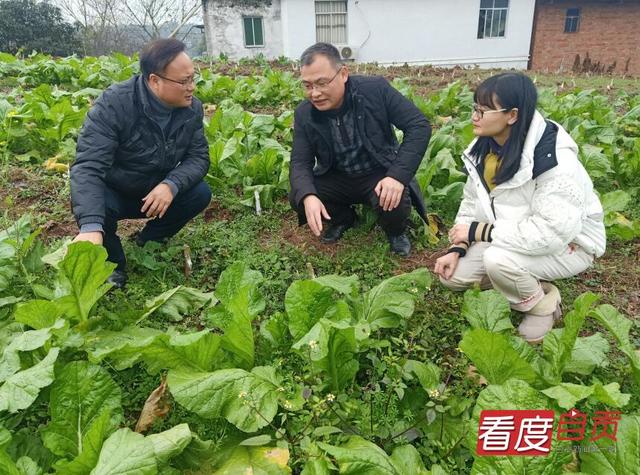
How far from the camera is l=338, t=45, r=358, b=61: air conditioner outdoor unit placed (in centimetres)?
2155

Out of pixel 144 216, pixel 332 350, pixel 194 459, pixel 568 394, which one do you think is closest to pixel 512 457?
pixel 568 394

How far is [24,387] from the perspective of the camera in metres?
1.99

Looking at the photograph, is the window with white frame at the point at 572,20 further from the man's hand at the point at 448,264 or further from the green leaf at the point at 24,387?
the green leaf at the point at 24,387

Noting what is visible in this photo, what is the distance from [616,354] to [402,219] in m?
1.52

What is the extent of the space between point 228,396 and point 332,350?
0.48 metres

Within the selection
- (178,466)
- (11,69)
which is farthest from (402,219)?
(11,69)

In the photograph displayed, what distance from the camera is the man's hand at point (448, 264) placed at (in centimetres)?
306

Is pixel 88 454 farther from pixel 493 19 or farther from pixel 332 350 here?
pixel 493 19

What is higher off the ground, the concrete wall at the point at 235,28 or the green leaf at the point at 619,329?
the concrete wall at the point at 235,28

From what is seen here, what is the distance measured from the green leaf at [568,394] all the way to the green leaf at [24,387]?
1.90 metres

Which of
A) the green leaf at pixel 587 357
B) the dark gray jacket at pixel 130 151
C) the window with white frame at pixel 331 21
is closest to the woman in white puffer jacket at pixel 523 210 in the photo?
the green leaf at pixel 587 357

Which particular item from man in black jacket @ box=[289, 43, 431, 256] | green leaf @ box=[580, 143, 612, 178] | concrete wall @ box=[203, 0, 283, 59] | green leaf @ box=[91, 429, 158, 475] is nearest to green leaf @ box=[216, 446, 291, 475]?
green leaf @ box=[91, 429, 158, 475]

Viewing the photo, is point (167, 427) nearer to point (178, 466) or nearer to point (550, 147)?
point (178, 466)

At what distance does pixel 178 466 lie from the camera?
6.86 ft
